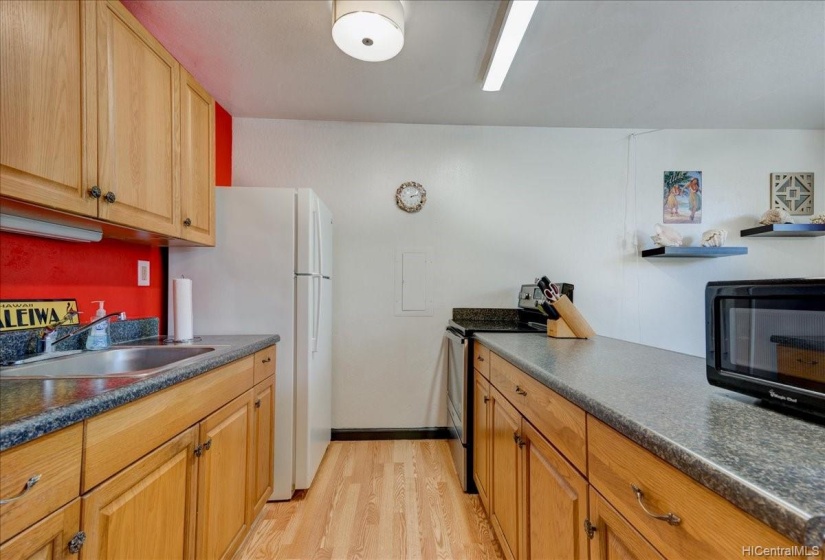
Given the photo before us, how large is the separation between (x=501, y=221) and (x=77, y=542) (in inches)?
110

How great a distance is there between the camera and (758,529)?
0.46 metres

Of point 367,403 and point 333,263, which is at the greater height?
point 333,263

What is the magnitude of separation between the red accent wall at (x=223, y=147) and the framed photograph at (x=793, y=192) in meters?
4.45

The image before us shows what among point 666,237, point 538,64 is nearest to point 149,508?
point 538,64

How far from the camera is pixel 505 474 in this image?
4.73 feet

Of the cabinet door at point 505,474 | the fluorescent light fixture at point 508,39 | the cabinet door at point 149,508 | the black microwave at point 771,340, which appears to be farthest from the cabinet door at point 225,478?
the fluorescent light fixture at point 508,39

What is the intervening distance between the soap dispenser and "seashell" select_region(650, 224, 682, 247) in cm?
354

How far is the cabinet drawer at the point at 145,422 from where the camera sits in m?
0.80

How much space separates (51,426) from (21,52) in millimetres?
1043

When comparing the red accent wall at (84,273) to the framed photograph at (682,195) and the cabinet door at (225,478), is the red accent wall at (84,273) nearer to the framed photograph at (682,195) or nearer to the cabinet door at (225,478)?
the cabinet door at (225,478)

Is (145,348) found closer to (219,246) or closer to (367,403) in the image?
(219,246)

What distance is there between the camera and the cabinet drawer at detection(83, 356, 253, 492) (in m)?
0.80

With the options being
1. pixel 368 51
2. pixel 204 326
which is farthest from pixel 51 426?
pixel 368 51

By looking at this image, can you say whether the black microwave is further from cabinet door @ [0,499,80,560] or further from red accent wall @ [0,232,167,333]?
red accent wall @ [0,232,167,333]
